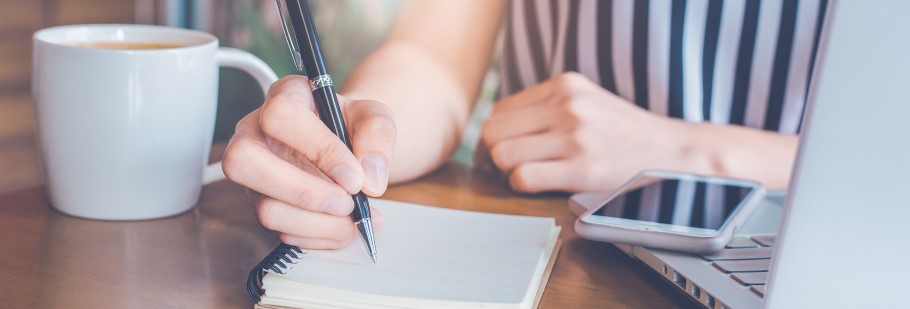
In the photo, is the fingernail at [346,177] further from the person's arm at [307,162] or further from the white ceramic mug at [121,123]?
the white ceramic mug at [121,123]

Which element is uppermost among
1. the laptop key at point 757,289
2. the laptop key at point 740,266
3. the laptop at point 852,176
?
the laptop at point 852,176

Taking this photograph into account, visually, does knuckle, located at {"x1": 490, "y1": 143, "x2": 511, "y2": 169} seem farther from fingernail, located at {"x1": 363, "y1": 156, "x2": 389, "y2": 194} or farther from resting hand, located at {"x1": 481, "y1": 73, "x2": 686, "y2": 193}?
fingernail, located at {"x1": 363, "y1": 156, "x2": 389, "y2": 194}

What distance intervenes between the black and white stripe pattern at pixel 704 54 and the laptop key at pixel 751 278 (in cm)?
53

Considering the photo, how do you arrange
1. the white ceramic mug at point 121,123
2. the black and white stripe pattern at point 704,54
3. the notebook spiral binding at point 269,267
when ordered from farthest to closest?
1. the black and white stripe pattern at point 704,54
2. the white ceramic mug at point 121,123
3. the notebook spiral binding at point 269,267

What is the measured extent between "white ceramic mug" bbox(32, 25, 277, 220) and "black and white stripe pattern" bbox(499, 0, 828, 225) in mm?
546

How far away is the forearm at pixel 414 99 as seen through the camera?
74 centimetres

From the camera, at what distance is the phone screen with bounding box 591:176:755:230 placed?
0.56m

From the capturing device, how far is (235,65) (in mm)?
636

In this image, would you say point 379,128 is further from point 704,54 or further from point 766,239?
point 704,54

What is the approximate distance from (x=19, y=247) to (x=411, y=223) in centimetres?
25

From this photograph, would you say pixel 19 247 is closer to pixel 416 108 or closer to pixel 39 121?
pixel 39 121

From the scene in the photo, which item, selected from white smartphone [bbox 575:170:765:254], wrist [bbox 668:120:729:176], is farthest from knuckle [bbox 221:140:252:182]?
wrist [bbox 668:120:729:176]

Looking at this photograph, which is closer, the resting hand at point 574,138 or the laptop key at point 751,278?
the laptop key at point 751,278

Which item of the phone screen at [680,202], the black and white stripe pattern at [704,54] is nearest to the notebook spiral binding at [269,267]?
the phone screen at [680,202]
